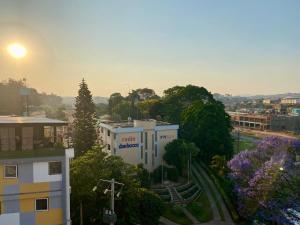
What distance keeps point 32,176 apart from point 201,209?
63.7ft

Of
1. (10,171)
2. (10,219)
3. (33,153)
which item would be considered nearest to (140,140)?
(33,153)

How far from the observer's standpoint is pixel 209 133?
49.8 m

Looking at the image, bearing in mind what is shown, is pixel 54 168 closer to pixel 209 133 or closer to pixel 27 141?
pixel 27 141

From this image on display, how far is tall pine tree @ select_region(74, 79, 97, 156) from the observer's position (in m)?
40.4

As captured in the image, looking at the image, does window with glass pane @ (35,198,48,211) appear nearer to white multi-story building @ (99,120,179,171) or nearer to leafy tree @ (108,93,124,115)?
white multi-story building @ (99,120,179,171)

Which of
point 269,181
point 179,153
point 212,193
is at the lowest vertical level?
point 212,193

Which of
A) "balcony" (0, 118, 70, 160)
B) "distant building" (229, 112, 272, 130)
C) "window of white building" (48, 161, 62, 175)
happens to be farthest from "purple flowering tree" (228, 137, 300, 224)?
"distant building" (229, 112, 272, 130)

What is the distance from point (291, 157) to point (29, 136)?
775 inches

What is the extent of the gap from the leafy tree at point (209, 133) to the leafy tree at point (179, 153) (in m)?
6.20

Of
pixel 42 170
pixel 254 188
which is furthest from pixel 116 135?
pixel 42 170

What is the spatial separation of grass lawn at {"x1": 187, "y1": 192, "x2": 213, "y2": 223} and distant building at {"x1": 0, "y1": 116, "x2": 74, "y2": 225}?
52.1ft

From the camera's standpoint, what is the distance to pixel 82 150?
132 feet

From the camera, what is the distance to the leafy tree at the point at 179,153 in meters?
42.9

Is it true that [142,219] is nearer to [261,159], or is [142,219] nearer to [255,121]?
[261,159]
